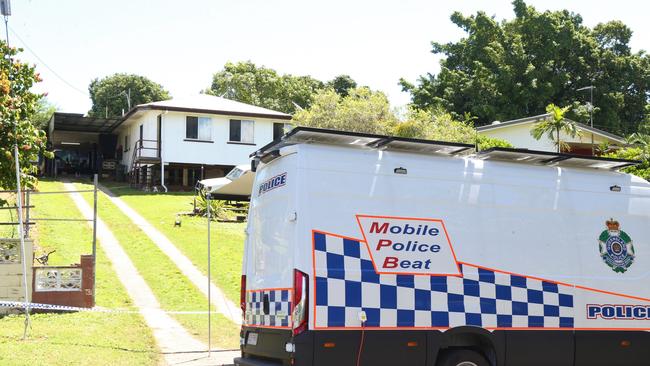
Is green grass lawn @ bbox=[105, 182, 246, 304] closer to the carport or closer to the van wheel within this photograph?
the van wheel

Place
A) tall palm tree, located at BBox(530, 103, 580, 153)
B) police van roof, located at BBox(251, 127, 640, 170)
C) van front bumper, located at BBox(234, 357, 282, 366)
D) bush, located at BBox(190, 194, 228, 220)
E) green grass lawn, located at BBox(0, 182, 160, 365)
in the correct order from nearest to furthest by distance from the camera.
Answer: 1. van front bumper, located at BBox(234, 357, 282, 366)
2. police van roof, located at BBox(251, 127, 640, 170)
3. green grass lawn, located at BBox(0, 182, 160, 365)
4. bush, located at BBox(190, 194, 228, 220)
5. tall palm tree, located at BBox(530, 103, 580, 153)

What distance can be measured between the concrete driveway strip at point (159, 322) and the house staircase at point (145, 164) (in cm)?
1406

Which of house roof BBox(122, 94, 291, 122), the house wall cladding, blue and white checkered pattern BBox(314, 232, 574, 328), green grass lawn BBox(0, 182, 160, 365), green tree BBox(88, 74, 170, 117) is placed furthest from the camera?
green tree BBox(88, 74, 170, 117)

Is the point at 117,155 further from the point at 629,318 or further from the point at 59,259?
the point at 629,318

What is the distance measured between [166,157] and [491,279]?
29.8 m

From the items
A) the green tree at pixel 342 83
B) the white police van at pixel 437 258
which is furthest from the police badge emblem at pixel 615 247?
the green tree at pixel 342 83

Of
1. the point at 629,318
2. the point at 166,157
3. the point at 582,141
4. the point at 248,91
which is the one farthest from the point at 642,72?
the point at 629,318

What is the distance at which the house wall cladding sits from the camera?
13.1 metres

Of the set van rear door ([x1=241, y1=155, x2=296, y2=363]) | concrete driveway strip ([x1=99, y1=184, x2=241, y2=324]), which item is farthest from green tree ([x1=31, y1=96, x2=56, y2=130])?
van rear door ([x1=241, y1=155, x2=296, y2=363])

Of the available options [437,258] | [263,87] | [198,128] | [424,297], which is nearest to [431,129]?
[198,128]

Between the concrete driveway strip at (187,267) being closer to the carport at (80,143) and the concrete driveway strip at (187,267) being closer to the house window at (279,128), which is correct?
the house window at (279,128)

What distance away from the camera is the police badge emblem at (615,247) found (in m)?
8.56

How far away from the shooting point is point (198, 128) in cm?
3666

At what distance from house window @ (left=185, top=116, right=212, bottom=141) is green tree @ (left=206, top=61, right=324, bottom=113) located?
68.6 ft
